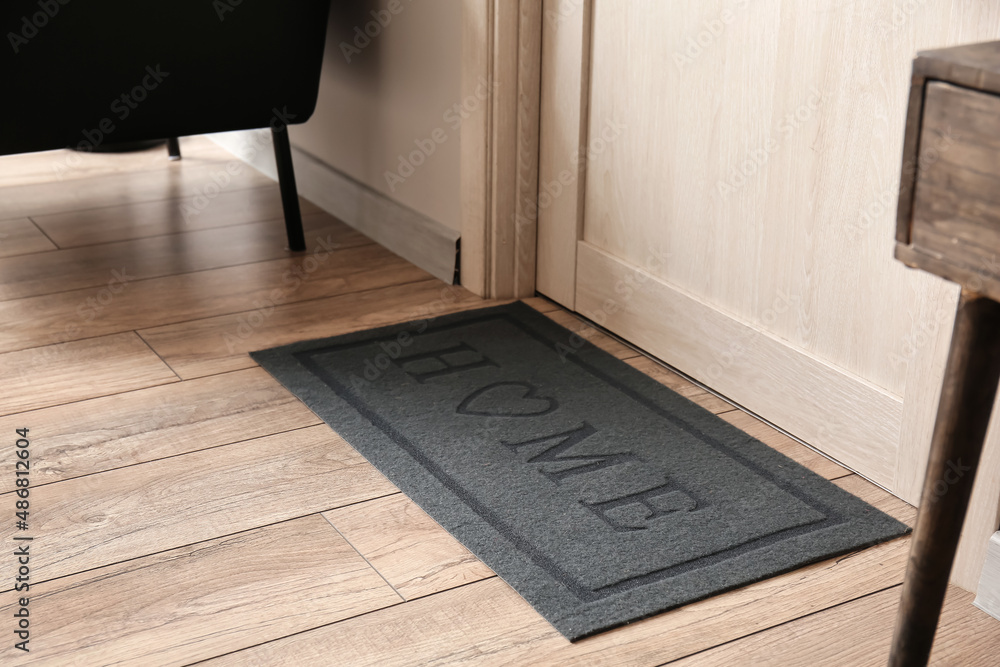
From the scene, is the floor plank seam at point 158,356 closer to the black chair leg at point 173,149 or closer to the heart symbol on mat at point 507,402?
the heart symbol on mat at point 507,402

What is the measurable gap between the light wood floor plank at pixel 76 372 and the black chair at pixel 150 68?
384 mm

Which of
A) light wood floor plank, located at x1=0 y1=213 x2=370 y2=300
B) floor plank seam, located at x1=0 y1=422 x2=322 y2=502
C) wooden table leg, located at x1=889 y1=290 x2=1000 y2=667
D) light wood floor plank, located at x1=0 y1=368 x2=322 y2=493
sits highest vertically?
→ wooden table leg, located at x1=889 y1=290 x2=1000 y2=667

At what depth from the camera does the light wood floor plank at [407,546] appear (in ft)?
3.81

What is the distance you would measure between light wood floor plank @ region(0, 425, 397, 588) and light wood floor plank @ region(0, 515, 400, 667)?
34mm

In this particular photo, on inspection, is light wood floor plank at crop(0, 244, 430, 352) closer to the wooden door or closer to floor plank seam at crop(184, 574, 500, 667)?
the wooden door

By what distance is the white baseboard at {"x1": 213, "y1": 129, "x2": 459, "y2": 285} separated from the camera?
81.2 inches

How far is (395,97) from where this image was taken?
2.14m

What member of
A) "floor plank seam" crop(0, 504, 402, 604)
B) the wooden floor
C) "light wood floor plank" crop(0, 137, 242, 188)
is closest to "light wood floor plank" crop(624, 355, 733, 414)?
the wooden floor

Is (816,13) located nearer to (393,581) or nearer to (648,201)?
(648,201)

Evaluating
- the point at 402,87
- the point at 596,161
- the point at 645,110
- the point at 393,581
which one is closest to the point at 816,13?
the point at 645,110

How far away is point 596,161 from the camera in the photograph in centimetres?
175

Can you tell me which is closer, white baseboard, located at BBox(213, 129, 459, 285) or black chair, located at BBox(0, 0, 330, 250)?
black chair, located at BBox(0, 0, 330, 250)

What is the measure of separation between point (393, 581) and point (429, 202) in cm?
109

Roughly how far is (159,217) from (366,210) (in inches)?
18.6
